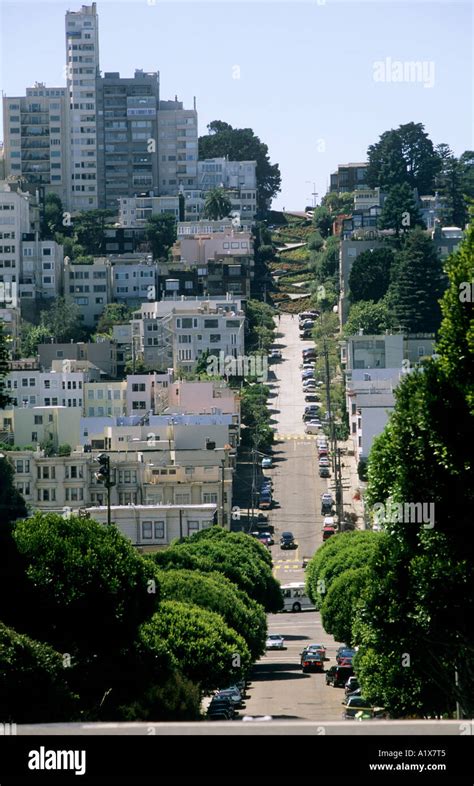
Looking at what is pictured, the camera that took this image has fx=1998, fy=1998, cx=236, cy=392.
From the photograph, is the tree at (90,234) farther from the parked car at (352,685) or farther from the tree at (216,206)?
the parked car at (352,685)

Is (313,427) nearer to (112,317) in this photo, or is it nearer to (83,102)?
(112,317)

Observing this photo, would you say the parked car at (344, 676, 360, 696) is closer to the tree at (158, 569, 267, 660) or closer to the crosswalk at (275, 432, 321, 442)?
the tree at (158, 569, 267, 660)

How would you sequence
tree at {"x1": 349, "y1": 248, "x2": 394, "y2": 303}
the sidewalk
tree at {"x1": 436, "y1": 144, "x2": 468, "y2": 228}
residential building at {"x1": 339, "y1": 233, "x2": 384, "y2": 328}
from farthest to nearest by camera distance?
1. tree at {"x1": 436, "y1": 144, "x2": 468, "y2": 228}
2. residential building at {"x1": 339, "y1": 233, "x2": 384, "y2": 328}
3. tree at {"x1": 349, "y1": 248, "x2": 394, "y2": 303}
4. the sidewalk

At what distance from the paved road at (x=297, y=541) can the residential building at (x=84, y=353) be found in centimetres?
931

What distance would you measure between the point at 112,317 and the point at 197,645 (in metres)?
86.4

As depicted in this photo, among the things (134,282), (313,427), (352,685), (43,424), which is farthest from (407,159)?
(352,685)

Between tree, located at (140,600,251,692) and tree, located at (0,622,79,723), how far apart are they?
725 cm

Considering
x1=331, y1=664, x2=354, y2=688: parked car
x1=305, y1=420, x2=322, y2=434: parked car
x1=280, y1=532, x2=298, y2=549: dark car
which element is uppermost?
x1=331, y1=664, x2=354, y2=688: parked car

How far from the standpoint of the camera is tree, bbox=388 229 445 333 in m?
105

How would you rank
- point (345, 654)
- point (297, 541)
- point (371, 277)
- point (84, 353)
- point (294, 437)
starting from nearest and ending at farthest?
1. point (345, 654)
2. point (297, 541)
3. point (294, 437)
4. point (84, 353)
5. point (371, 277)

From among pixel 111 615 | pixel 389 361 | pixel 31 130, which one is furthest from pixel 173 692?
pixel 31 130

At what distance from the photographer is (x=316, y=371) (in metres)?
112

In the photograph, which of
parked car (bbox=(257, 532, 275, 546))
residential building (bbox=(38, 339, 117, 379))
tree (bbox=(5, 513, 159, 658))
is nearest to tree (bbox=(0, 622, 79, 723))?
tree (bbox=(5, 513, 159, 658))

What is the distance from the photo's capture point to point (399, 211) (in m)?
122
